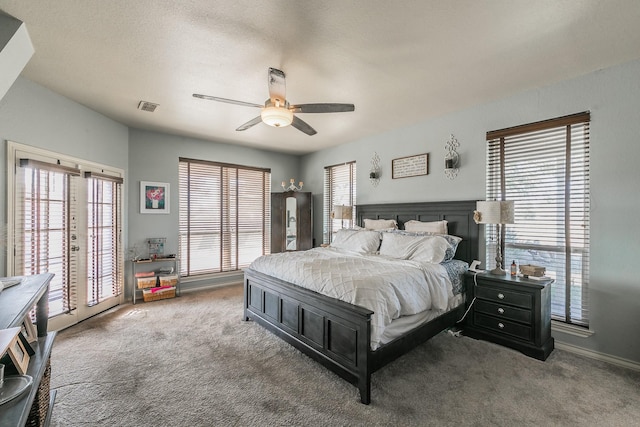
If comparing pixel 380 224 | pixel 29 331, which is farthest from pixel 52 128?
pixel 380 224

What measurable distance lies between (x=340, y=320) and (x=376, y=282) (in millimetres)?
433

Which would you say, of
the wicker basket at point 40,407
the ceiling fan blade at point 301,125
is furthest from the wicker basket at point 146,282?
the ceiling fan blade at point 301,125

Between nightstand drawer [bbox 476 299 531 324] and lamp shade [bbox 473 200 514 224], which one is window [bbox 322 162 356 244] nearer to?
lamp shade [bbox 473 200 514 224]

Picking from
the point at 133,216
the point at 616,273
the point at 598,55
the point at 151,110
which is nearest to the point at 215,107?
the point at 151,110

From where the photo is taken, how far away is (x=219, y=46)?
2.24 metres

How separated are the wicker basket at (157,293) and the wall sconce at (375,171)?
3.82 meters

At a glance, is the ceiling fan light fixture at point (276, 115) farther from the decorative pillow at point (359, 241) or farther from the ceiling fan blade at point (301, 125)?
the decorative pillow at point (359, 241)

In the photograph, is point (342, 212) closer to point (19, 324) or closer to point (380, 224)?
point (380, 224)

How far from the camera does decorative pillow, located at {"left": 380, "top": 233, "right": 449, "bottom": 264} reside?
3.13 metres

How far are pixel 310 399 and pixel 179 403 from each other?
97cm

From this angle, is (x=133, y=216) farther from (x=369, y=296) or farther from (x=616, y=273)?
(x=616, y=273)

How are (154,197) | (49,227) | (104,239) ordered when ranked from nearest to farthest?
(49,227)
(104,239)
(154,197)

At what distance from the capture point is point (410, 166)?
13.9 feet

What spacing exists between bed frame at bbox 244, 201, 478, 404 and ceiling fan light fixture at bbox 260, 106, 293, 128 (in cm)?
162
